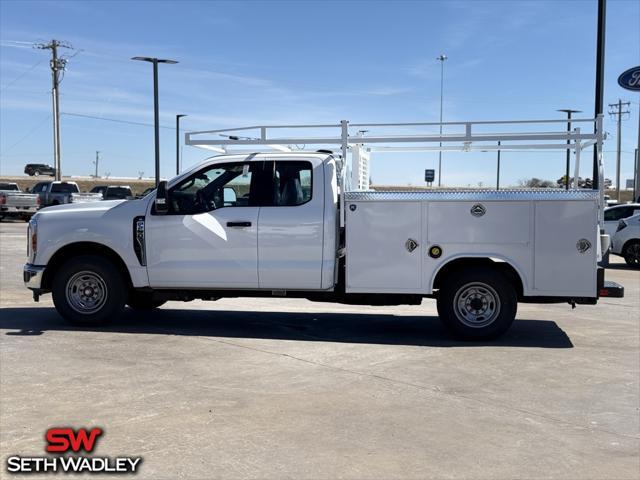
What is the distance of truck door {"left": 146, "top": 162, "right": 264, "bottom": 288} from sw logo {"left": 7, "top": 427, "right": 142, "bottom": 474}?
12.3 ft

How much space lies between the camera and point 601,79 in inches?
525

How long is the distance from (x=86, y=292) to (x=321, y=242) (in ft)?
9.98

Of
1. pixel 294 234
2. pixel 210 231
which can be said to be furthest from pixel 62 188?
pixel 294 234

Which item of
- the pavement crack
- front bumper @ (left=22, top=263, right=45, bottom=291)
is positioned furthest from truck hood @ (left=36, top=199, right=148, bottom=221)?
the pavement crack

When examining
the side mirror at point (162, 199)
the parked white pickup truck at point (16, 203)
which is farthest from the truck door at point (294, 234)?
the parked white pickup truck at point (16, 203)

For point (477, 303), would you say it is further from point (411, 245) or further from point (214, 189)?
point (214, 189)

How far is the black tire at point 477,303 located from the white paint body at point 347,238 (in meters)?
A: 0.20

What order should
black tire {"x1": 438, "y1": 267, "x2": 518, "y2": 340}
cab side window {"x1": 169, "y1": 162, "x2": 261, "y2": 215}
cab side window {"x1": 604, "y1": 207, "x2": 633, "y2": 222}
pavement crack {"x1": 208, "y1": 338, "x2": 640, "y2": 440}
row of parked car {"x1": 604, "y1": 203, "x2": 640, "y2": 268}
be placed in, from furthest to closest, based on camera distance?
cab side window {"x1": 604, "y1": 207, "x2": 633, "y2": 222} → row of parked car {"x1": 604, "y1": 203, "x2": 640, "y2": 268} → cab side window {"x1": 169, "y1": 162, "x2": 261, "y2": 215} → black tire {"x1": 438, "y1": 267, "x2": 518, "y2": 340} → pavement crack {"x1": 208, "y1": 338, "x2": 640, "y2": 440}

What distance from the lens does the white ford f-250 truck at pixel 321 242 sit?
25.7ft

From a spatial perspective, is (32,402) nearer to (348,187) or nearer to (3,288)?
(348,187)

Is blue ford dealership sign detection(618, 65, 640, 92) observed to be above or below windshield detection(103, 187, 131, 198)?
above

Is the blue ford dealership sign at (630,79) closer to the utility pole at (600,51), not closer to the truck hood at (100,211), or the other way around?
the utility pole at (600,51)

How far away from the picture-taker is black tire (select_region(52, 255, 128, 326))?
28.0 feet

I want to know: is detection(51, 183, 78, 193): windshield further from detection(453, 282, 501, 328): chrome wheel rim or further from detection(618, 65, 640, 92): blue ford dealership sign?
detection(453, 282, 501, 328): chrome wheel rim
